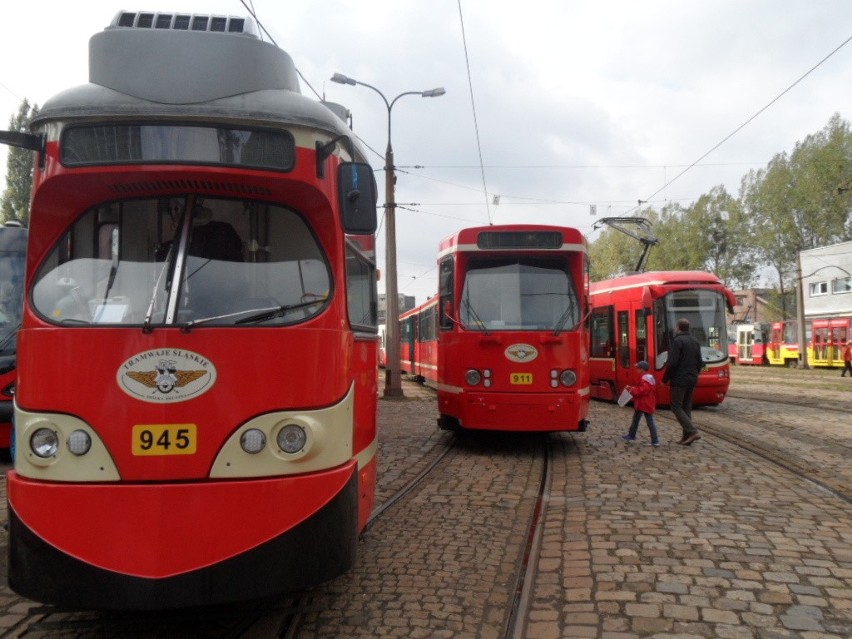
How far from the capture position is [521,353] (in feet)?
32.8

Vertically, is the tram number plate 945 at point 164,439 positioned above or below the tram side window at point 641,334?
below

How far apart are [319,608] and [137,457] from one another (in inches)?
58.3

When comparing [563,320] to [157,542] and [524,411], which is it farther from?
[157,542]

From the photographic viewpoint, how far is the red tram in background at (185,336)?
356cm

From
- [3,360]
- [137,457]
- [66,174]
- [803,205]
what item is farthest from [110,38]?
[803,205]

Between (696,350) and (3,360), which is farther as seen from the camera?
(696,350)

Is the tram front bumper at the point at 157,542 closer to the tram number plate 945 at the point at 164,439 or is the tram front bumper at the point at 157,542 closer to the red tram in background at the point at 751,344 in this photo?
the tram number plate 945 at the point at 164,439

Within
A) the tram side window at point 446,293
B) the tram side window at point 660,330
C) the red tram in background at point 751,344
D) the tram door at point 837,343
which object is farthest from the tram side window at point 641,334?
the red tram in background at point 751,344

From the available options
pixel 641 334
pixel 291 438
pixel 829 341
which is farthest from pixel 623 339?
pixel 829 341

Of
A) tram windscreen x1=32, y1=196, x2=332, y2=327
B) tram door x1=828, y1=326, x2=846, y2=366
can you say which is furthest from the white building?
tram windscreen x1=32, y1=196, x2=332, y2=327

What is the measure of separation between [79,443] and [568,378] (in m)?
7.15

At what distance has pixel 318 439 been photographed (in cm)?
381

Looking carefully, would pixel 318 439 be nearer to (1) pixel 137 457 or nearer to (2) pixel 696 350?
(1) pixel 137 457

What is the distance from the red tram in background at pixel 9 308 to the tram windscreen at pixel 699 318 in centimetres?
1156
